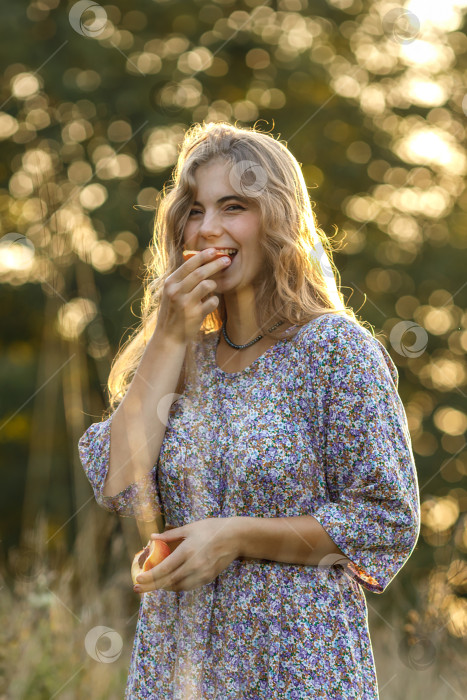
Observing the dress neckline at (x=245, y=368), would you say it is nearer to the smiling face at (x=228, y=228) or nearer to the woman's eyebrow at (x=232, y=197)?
the smiling face at (x=228, y=228)

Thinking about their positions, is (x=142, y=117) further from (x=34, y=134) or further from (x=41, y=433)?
(x=41, y=433)

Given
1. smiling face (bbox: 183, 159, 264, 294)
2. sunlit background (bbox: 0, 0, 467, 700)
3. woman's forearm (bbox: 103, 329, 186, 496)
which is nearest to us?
woman's forearm (bbox: 103, 329, 186, 496)

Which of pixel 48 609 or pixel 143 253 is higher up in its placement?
pixel 48 609

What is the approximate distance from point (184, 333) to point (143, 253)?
5.00m

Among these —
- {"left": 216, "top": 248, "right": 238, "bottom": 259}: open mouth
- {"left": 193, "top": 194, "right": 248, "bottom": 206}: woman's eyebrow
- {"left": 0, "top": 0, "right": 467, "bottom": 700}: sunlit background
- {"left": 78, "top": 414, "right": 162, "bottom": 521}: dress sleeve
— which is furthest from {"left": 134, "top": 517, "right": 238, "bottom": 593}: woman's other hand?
{"left": 0, "top": 0, "right": 467, "bottom": 700}: sunlit background

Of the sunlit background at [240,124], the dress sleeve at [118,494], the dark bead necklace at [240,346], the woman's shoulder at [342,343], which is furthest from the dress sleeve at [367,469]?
the sunlit background at [240,124]

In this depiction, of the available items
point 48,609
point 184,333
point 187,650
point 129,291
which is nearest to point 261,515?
point 187,650

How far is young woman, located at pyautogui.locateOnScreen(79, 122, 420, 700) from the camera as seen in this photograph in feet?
5.59

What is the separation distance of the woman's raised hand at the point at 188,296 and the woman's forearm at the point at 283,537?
0.49 metres

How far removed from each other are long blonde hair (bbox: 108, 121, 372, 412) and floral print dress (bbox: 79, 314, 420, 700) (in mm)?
172

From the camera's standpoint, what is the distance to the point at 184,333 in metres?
1.97

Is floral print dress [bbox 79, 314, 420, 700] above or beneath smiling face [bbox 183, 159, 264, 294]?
beneath

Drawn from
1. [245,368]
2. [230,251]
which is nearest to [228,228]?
[230,251]

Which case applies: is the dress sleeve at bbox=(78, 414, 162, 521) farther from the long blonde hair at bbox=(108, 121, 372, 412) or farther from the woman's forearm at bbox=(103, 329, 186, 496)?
the long blonde hair at bbox=(108, 121, 372, 412)
